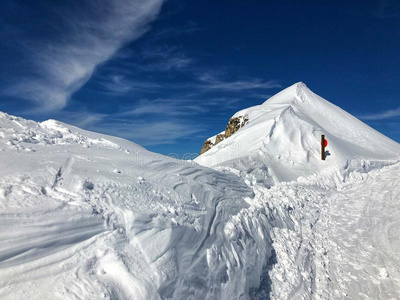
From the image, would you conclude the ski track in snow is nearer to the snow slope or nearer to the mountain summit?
the snow slope

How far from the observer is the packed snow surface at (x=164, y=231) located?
2.79 metres

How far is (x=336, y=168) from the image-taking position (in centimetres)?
1199

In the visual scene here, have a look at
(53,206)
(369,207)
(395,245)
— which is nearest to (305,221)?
(395,245)

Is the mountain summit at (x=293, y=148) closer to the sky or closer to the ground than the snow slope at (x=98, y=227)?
closer to the sky

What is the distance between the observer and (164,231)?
3.73 metres

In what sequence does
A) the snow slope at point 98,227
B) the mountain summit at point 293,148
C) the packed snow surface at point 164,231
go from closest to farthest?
the snow slope at point 98,227 → the packed snow surface at point 164,231 → the mountain summit at point 293,148

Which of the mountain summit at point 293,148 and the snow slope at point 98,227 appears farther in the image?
the mountain summit at point 293,148

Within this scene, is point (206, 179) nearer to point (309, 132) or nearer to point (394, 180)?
point (394, 180)

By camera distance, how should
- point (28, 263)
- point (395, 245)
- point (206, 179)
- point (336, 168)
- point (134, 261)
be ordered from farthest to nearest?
1. point (336, 168)
2. point (206, 179)
3. point (395, 245)
4. point (134, 261)
5. point (28, 263)

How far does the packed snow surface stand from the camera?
9.17ft

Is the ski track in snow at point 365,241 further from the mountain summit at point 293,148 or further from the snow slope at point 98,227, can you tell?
the mountain summit at point 293,148

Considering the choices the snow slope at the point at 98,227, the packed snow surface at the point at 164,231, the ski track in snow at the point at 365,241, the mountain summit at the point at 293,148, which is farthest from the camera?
the mountain summit at the point at 293,148

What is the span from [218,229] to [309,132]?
11.8 meters

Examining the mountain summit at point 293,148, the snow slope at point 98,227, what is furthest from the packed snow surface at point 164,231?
the mountain summit at point 293,148
